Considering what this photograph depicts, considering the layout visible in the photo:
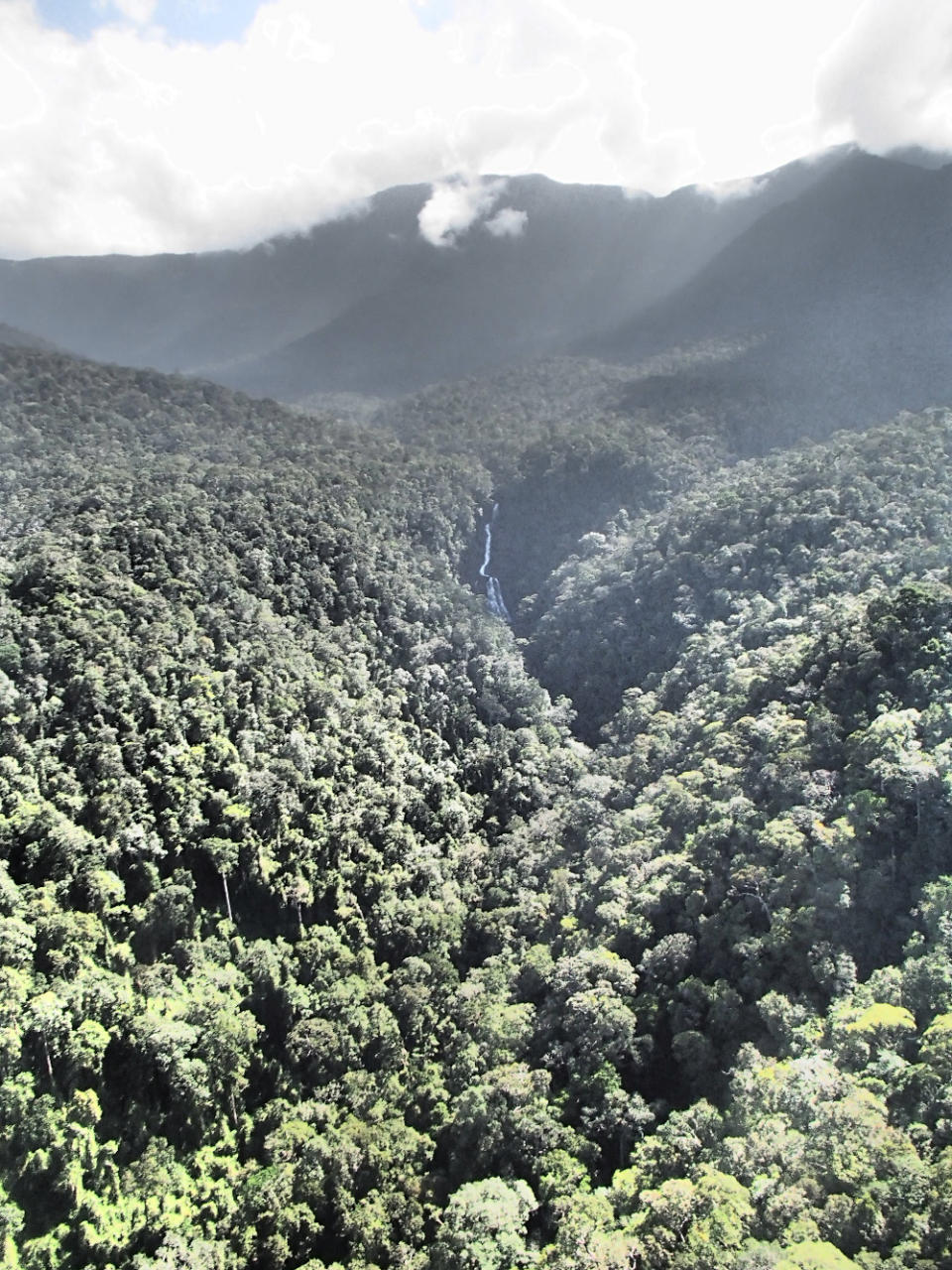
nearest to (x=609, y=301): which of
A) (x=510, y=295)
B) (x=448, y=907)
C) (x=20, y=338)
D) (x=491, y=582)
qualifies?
(x=510, y=295)

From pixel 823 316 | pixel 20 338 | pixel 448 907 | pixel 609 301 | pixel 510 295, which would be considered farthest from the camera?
pixel 510 295

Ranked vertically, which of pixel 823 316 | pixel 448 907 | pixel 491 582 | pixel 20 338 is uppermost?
pixel 20 338

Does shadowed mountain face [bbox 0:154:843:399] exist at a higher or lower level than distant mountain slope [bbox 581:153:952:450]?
higher

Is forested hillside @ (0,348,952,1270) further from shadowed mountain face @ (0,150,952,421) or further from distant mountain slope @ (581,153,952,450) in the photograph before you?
shadowed mountain face @ (0,150,952,421)

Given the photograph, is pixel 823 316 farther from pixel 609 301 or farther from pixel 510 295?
pixel 510 295

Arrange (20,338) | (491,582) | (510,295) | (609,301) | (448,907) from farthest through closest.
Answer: (510,295)
(609,301)
(20,338)
(491,582)
(448,907)

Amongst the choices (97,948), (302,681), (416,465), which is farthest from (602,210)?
(97,948)

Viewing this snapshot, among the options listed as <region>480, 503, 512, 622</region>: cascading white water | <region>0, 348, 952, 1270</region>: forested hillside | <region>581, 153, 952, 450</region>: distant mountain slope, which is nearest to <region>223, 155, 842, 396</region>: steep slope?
<region>581, 153, 952, 450</region>: distant mountain slope

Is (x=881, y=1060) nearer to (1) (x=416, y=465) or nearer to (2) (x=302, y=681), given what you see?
(2) (x=302, y=681)
